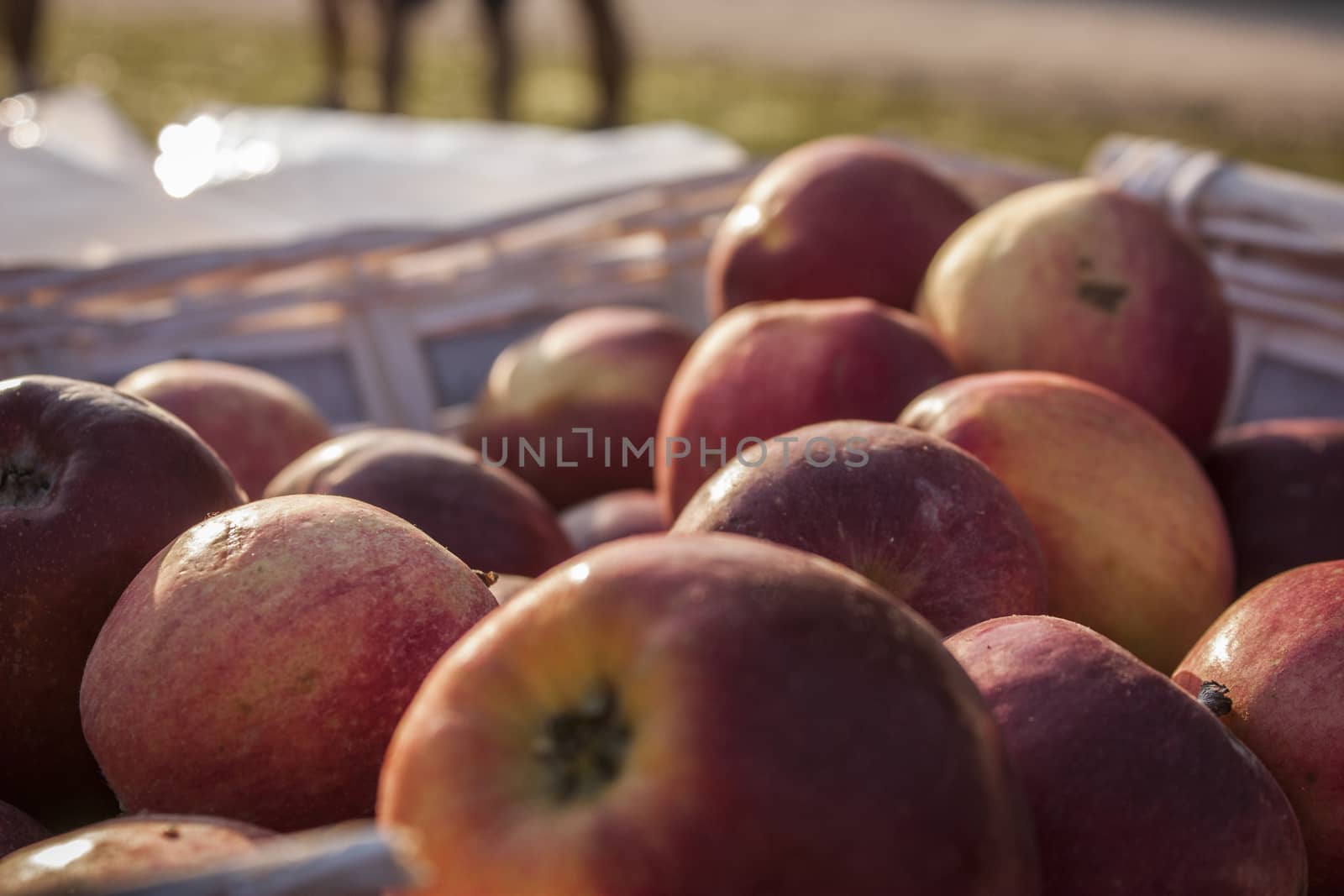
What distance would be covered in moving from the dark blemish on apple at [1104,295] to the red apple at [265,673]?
916mm

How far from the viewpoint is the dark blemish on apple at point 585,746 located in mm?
631

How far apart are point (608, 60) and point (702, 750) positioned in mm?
6214

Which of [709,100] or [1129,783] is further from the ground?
[1129,783]

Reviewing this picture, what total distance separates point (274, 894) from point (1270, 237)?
1751mm

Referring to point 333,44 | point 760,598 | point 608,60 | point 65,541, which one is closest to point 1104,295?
point 760,598

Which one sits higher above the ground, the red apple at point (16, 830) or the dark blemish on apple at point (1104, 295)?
the dark blemish on apple at point (1104, 295)

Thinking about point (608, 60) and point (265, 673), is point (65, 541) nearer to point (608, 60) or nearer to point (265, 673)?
point (265, 673)

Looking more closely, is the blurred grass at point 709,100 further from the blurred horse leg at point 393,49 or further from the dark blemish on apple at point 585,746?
the dark blemish on apple at point 585,746

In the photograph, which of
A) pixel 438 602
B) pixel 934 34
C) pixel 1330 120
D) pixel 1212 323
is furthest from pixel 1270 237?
pixel 934 34

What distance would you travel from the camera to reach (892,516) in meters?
1.01

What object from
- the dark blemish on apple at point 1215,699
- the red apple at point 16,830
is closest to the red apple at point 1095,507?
the dark blemish on apple at point 1215,699

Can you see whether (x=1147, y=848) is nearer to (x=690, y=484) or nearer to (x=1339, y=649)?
(x=1339, y=649)

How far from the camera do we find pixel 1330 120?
7184mm

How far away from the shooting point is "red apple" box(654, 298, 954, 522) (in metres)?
1.35
